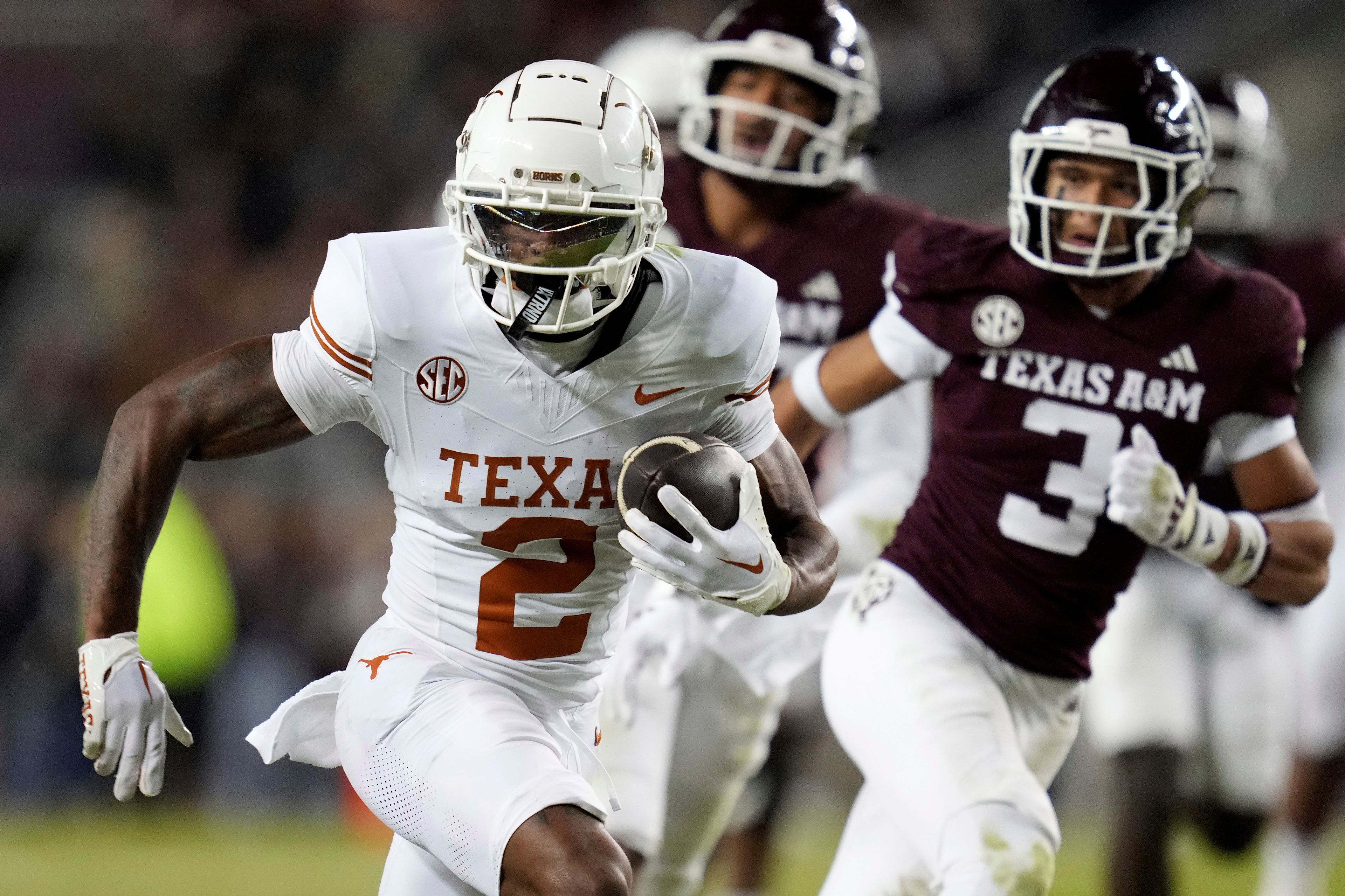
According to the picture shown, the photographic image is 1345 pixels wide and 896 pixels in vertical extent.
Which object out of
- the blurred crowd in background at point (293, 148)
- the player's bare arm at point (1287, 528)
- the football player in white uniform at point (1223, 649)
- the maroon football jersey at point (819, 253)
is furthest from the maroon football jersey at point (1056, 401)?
the blurred crowd in background at point (293, 148)

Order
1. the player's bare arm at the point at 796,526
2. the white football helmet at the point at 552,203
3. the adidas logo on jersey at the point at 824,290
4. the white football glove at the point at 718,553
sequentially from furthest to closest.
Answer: the adidas logo on jersey at the point at 824,290 → the player's bare arm at the point at 796,526 → the white football helmet at the point at 552,203 → the white football glove at the point at 718,553

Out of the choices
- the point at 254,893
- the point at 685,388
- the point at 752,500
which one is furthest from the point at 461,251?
the point at 254,893

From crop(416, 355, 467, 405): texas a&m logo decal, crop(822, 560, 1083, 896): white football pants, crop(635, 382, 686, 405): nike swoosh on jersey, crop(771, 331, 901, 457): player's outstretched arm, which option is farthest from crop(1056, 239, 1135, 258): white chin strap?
crop(416, 355, 467, 405): texas a&m logo decal

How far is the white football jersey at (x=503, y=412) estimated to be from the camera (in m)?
2.68

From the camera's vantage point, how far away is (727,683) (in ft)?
13.5

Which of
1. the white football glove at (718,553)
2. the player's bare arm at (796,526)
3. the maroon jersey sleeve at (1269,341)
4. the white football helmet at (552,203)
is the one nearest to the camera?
the white football glove at (718,553)

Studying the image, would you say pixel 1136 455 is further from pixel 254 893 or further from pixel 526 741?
pixel 254 893

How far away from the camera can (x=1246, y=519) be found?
3.31 m

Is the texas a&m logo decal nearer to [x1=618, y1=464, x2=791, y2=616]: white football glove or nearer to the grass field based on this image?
[x1=618, y1=464, x2=791, y2=616]: white football glove

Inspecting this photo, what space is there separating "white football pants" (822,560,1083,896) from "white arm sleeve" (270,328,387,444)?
46.3 inches

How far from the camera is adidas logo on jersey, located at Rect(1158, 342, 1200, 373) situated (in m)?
3.29

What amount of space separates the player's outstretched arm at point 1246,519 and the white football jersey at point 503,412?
0.77 metres

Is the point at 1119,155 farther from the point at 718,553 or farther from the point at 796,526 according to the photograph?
the point at 718,553

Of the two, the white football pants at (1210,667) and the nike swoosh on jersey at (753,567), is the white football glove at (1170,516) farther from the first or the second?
the white football pants at (1210,667)
